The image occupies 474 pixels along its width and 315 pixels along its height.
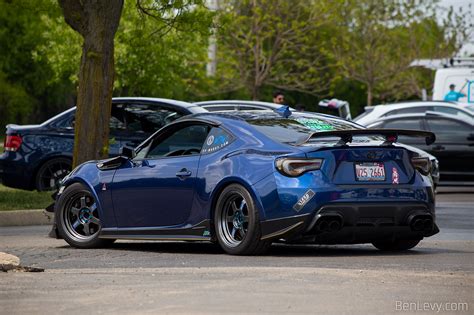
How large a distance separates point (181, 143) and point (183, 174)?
0.64 meters

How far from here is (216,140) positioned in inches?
450

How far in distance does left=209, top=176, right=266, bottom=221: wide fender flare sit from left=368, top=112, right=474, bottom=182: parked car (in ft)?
38.7

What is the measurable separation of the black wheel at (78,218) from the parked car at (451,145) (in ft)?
35.8

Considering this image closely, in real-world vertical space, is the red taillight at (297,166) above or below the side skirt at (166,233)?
above

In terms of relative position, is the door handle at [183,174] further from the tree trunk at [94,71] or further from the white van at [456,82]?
the white van at [456,82]

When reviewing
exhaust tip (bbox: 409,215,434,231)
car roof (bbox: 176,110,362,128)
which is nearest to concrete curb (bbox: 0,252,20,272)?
car roof (bbox: 176,110,362,128)

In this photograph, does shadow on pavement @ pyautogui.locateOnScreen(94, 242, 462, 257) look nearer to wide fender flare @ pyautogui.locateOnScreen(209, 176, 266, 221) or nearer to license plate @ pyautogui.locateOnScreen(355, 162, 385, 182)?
wide fender flare @ pyautogui.locateOnScreen(209, 176, 266, 221)

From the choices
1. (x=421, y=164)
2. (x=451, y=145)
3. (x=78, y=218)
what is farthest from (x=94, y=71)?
(x=451, y=145)

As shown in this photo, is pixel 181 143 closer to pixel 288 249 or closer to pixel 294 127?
pixel 294 127

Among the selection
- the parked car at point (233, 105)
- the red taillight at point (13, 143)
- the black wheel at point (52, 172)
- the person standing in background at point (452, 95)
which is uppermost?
the person standing in background at point (452, 95)

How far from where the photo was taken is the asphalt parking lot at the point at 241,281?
7645 millimetres

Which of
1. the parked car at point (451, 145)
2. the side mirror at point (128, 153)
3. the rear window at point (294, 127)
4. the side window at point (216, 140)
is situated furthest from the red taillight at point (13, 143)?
the rear window at point (294, 127)

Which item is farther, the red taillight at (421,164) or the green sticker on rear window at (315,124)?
the green sticker on rear window at (315,124)

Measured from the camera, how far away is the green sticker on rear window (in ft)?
36.9
